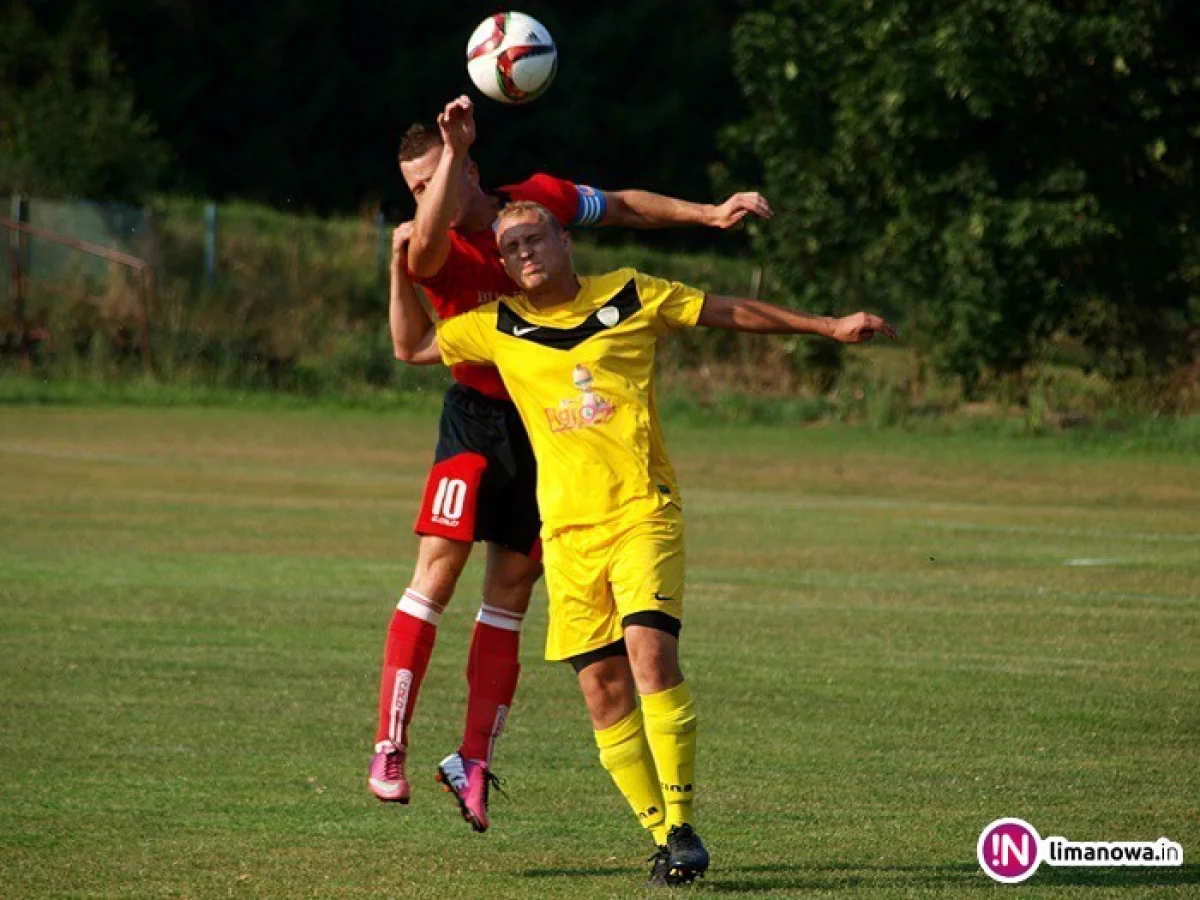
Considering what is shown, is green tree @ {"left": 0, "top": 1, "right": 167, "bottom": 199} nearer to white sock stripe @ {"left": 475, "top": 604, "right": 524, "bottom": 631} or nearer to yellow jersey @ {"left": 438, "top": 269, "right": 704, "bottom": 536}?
white sock stripe @ {"left": 475, "top": 604, "right": 524, "bottom": 631}

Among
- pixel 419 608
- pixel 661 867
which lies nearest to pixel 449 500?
pixel 419 608

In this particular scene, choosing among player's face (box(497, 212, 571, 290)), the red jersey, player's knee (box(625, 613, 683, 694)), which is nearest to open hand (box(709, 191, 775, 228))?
the red jersey

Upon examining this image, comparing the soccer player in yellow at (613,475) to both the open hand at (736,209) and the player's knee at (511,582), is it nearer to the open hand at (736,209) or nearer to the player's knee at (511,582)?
the open hand at (736,209)

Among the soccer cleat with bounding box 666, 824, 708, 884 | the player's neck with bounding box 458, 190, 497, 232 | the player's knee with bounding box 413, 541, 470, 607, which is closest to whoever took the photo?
the soccer cleat with bounding box 666, 824, 708, 884

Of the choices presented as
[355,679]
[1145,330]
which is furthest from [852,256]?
[355,679]

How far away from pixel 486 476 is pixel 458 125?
1.23 m

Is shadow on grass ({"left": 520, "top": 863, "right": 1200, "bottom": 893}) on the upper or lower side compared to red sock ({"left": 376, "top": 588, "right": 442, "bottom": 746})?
lower

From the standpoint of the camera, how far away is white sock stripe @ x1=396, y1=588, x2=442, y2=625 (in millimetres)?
7395

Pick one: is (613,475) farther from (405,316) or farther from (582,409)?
(405,316)

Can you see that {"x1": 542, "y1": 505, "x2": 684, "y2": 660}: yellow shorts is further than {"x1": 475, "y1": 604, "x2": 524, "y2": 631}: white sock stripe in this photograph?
No

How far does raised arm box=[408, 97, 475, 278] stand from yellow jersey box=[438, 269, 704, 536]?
1.06 ft

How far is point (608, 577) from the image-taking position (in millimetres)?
6695

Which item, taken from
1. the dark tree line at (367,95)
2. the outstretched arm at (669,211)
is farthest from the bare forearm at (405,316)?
the dark tree line at (367,95)

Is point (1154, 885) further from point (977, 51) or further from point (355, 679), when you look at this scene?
point (977, 51)
